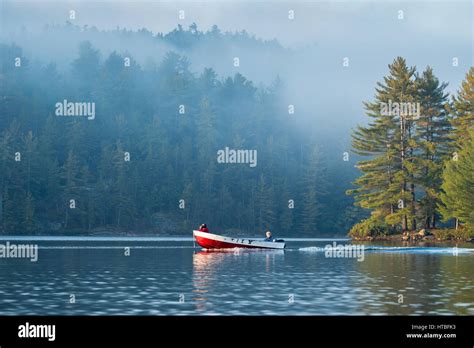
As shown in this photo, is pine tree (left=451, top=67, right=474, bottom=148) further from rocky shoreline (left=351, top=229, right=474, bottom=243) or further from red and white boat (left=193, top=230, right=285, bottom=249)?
red and white boat (left=193, top=230, right=285, bottom=249)

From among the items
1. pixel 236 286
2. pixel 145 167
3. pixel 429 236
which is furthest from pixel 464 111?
pixel 145 167

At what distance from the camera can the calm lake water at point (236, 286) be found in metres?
29.7

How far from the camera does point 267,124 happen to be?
19712 centimetres

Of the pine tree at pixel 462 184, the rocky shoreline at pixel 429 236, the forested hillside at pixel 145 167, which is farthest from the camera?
the forested hillside at pixel 145 167

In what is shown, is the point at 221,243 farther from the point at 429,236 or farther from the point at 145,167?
the point at 145,167

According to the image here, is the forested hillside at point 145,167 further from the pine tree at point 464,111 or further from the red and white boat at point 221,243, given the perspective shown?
the red and white boat at point 221,243

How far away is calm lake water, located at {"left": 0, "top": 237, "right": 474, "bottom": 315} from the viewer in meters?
29.7

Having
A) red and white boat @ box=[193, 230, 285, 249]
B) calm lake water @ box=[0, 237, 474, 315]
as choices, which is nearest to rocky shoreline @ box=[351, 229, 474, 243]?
red and white boat @ box=[193, 230, 285, 249]

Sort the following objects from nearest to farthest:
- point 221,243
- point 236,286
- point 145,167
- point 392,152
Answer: point 236,286
point 221,243
point 392,152
point 145,167

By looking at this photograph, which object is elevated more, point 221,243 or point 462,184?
point 462,184

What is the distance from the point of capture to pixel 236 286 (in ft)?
125

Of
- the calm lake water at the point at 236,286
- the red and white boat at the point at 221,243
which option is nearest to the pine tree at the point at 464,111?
the red and white boat at the point at 221,243

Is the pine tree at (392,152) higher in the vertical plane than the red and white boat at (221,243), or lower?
higher
